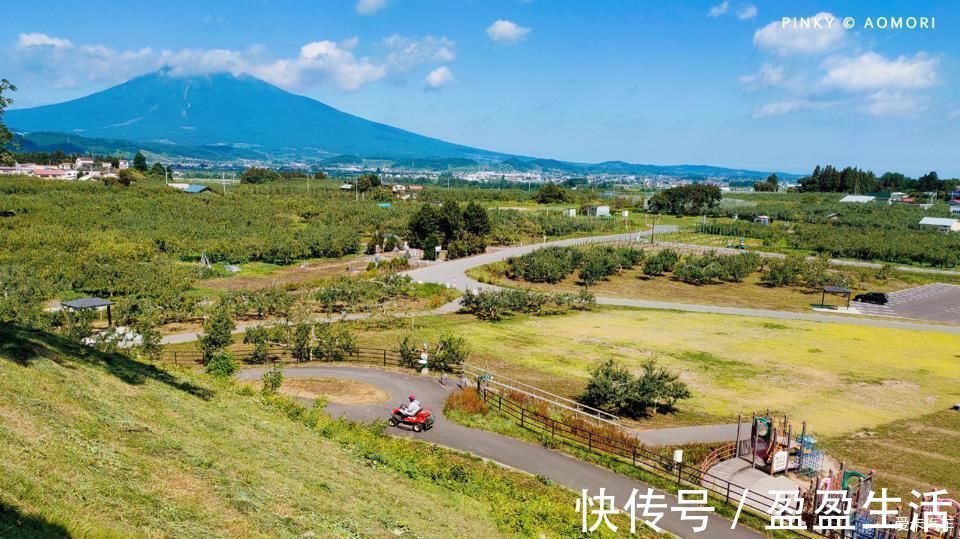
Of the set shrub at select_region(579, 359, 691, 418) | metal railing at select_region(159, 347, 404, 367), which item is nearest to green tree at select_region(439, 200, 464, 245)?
metal railing at select_region(159, 347, 404, 367)

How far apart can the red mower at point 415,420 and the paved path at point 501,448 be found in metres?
0.24

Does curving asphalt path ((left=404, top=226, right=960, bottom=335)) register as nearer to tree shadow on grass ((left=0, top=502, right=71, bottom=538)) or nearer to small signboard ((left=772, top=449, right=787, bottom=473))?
small signboard ((left=772, top=449, right=787, bottom=473))

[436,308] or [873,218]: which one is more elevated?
[873,218]

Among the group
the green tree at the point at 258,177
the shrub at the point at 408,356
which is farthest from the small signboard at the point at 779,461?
the green tree at the point at 258,177

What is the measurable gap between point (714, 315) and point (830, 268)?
27.4 m

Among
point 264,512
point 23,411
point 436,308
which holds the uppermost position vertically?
point 23,411

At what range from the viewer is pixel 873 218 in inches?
3698

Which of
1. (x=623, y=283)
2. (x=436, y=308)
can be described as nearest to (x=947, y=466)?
(x=436, y=308)

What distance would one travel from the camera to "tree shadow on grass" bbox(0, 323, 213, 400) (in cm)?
1280

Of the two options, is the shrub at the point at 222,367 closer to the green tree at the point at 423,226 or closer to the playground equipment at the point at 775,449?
the playground equipment at the point at 775,449

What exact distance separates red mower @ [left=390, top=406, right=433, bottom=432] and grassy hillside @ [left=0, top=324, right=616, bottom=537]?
1465mm

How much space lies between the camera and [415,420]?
757 inches

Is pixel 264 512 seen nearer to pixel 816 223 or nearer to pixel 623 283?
pixel 623 283

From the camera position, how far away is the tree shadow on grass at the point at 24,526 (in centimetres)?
610
